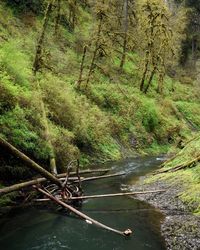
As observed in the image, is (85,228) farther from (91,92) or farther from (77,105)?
(91,92)

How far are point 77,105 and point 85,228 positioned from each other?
17.9 metres

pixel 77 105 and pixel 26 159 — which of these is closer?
pixel 26 159

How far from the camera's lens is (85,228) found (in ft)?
42.3

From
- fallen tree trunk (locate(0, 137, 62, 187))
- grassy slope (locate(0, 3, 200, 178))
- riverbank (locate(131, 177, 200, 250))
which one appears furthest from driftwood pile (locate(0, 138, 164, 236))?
grassy slope (locate(0, 3, 200, 178))

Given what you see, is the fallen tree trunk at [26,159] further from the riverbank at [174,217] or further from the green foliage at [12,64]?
the green foliage at [12,64]

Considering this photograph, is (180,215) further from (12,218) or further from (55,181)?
(12,218)

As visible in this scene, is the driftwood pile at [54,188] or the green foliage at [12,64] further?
the green foliage at [12,64]

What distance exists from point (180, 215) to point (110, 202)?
3254 millimetres

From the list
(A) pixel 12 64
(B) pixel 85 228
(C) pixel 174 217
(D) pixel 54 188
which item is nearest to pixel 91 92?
(A) pixel 12 64

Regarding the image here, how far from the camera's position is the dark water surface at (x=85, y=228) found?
37.7ft

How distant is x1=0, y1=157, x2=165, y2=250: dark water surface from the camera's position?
11484 mm

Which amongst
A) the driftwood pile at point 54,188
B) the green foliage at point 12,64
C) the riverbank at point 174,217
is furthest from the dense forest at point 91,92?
the driftwood pile at point 54,188

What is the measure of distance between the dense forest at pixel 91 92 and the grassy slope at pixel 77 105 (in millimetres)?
69

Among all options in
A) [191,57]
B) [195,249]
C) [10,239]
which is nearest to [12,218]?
[10,239]
